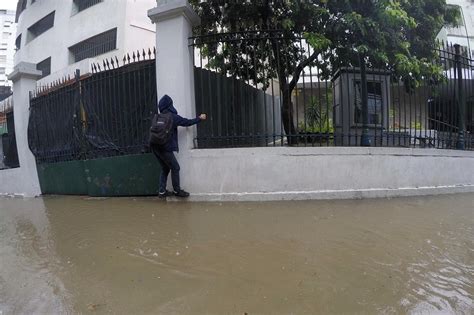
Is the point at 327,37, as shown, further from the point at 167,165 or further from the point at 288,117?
the point at 167,165

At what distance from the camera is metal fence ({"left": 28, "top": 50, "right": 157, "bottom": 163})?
6340mm

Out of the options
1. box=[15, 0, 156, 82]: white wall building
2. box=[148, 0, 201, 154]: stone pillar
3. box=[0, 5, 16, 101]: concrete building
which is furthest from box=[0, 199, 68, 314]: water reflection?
box=[0, 5, 16, 101]: concrete building

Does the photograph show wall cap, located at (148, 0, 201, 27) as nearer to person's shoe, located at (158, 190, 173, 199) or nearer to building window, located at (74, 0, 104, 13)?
person's shoe, located at (158, 190, 173, 199)

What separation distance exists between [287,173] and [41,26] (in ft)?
78.1

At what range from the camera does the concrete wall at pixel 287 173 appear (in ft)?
18.6

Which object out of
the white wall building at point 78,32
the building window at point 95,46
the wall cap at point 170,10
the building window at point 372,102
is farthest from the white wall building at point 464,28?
the wall cap at point 170,10

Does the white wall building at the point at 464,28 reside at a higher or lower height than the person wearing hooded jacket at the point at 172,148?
higher

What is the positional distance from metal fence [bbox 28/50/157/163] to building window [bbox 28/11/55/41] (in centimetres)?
1709

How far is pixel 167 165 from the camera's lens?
5.62 metres

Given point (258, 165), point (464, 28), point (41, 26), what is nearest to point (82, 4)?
point (41, 26)

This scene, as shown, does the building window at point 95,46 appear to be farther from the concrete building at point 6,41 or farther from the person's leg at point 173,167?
the concrete building at point 6,41

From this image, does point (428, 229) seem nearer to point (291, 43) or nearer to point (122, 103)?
point (291, 43)

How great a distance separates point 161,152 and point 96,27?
16.2m

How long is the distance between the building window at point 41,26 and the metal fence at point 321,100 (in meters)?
19.5
